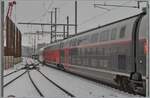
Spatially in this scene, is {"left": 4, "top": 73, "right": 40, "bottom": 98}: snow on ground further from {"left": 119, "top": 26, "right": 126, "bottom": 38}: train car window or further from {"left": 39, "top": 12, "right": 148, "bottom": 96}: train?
{"left": 119, "top": 26, "right": 126, "bottom": 38}: train car window

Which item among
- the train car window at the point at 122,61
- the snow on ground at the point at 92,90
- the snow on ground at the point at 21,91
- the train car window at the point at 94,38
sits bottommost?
the snow on ground at the point at 21,91

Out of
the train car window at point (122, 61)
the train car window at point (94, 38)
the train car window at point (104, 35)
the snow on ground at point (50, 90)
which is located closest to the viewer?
the train car window at point (122, 61)

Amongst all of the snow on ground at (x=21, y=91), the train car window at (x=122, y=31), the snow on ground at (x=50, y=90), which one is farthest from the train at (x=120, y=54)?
the snow on ground at (x=21, y=91)

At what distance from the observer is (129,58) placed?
11266mm

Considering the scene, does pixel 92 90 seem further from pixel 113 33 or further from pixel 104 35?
pixel 104 35

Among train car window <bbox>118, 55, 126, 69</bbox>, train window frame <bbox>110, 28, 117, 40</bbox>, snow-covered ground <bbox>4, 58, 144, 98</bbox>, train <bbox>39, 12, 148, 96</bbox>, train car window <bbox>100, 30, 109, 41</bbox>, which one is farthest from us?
train car window <bbox>100, 30, 109, 41</bbox>

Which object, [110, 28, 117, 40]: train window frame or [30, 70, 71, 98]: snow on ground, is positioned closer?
[30, 70, 71, 98]: snow on ground

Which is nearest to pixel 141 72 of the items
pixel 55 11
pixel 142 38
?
pixel 142 38

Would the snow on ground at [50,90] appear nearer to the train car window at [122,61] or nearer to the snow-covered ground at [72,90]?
the snow-covered ground at [72,90]

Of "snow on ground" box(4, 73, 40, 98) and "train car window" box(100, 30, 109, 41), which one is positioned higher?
"train car window" box(100, 30, 109, 41)

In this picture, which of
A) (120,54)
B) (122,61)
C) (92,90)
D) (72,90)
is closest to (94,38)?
(72,90)

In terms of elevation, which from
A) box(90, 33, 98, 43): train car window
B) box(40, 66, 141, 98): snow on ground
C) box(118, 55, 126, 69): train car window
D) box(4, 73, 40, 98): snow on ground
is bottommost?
box(4, 73, 40, 98): snow on ground

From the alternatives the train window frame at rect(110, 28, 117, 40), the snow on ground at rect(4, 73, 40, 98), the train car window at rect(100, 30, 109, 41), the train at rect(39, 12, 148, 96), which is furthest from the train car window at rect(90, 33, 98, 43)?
the snow on ground at rect(4, 73, 40, 98)

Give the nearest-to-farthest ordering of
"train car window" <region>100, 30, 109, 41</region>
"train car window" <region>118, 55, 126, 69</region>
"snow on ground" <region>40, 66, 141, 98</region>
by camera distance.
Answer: "snow on ground" <region>40, 66, 141, 98</region>, "train car window" <region>118, 55, 126, 69</region>, "train car window" <region>100, 30, 109, 41</region>
